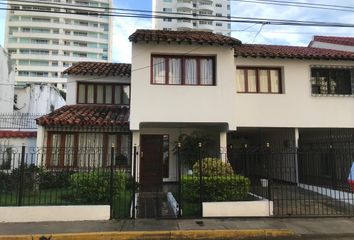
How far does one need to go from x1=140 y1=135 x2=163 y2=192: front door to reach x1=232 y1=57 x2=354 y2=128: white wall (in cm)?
404

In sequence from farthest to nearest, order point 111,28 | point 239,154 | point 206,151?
point 111,28
point 206,151
point 239,154

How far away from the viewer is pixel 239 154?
1214 centimetres

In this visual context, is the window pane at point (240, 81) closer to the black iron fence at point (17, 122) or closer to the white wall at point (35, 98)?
the black iron fence at point (17, 122)

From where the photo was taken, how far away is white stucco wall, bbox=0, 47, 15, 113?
25.4 metres

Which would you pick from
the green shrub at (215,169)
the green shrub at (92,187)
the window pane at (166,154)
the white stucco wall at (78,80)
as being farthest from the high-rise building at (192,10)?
the green shrub at (92,187)

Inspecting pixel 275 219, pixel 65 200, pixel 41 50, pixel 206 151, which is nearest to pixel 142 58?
pixel 206 151

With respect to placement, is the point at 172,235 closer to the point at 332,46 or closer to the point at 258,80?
the point at 258,80

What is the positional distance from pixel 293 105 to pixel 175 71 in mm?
5808

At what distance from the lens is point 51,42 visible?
94.8 meters

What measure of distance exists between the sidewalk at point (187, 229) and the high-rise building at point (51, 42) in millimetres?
85445

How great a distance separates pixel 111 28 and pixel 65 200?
93837 mm

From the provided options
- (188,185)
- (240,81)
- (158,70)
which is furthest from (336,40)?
(188,185)

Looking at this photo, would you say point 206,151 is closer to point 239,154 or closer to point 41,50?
point 239,154

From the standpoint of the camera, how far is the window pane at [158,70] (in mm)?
15733
